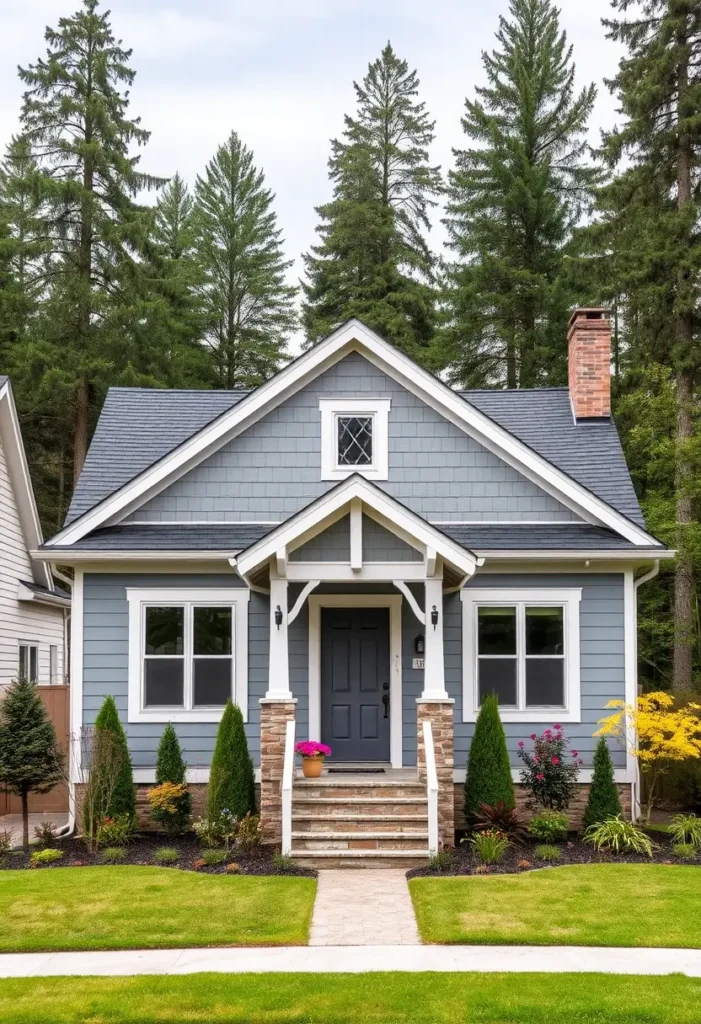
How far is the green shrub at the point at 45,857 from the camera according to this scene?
10773 millimetres

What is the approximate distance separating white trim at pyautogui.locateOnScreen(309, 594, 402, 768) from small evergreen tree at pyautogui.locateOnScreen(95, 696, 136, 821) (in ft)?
7.76

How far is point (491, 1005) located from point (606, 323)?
10922 mm

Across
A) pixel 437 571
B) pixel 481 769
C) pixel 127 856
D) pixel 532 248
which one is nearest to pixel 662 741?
pixel 481 769

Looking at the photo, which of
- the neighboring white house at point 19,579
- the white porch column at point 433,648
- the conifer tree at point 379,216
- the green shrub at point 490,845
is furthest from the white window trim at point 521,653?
the conifer tree at point 379,216

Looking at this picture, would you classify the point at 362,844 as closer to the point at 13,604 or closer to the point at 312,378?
the point at 312,378

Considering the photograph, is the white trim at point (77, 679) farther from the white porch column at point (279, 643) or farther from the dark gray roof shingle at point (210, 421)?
the white porch column at point (279, 643)

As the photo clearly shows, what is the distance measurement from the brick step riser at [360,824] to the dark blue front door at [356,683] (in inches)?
80.5

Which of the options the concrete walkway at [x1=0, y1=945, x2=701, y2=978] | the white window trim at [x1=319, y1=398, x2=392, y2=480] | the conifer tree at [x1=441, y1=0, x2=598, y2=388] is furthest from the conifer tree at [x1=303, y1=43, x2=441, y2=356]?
the concrete walkway at [x1=0, y1=945, x2=701, y2=978]

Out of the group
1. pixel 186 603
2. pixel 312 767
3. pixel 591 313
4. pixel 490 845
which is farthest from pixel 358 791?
pixel 591 313

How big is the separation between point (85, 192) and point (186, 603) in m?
14.9

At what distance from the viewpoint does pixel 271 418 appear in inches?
537

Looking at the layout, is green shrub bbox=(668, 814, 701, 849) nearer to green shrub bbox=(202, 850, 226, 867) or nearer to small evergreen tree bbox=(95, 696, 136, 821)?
green shrub bbox=(202, 850, 226, 867)

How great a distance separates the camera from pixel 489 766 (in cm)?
1169

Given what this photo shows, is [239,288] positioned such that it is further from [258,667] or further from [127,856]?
[127,856]
